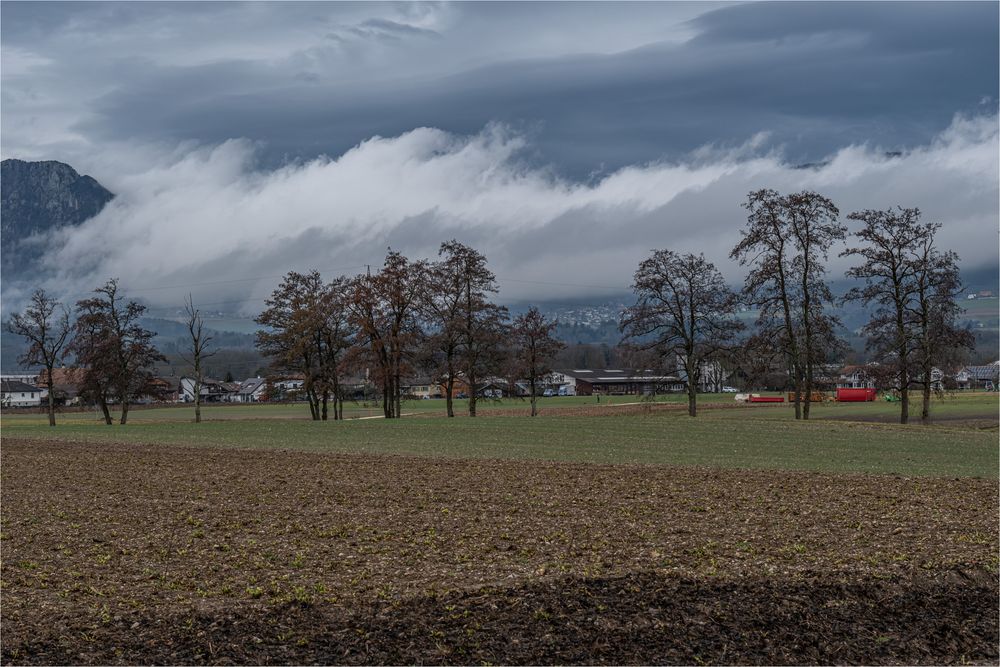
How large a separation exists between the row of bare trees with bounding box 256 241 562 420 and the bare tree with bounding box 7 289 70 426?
1766cm

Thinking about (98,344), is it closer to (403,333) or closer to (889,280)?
(403,333)

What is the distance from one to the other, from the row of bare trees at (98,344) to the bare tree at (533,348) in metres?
28.8

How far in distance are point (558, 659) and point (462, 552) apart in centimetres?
→ 474

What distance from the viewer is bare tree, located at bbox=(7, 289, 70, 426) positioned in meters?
77.6

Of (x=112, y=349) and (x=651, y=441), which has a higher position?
(x=112, y=349)

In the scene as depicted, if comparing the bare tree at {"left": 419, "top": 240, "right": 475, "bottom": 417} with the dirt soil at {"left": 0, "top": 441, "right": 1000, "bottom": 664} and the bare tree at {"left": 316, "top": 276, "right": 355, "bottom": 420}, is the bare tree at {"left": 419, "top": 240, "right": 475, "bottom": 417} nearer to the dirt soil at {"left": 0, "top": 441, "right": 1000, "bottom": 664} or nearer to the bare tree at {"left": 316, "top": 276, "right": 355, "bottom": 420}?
the bare tree at {"left": 316, "top": 276, "right": 355, "bottom": 420}

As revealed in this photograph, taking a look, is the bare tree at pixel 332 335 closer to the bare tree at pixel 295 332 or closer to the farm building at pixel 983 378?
the bare tree at pixel 295 332

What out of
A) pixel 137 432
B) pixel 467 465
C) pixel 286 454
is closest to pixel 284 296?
pixel 137 432

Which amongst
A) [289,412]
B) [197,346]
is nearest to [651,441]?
[197,346]

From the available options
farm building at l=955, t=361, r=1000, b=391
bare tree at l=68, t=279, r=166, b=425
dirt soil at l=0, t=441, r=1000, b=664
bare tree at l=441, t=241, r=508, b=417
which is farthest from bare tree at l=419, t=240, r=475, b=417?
farm building at l=955, t=361, r=1000, b=391

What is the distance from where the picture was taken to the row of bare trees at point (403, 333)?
69.2 m

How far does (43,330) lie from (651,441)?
5707 centimetres

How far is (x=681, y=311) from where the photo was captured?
64.2 m

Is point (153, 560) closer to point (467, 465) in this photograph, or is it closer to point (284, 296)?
point (467, 465)
